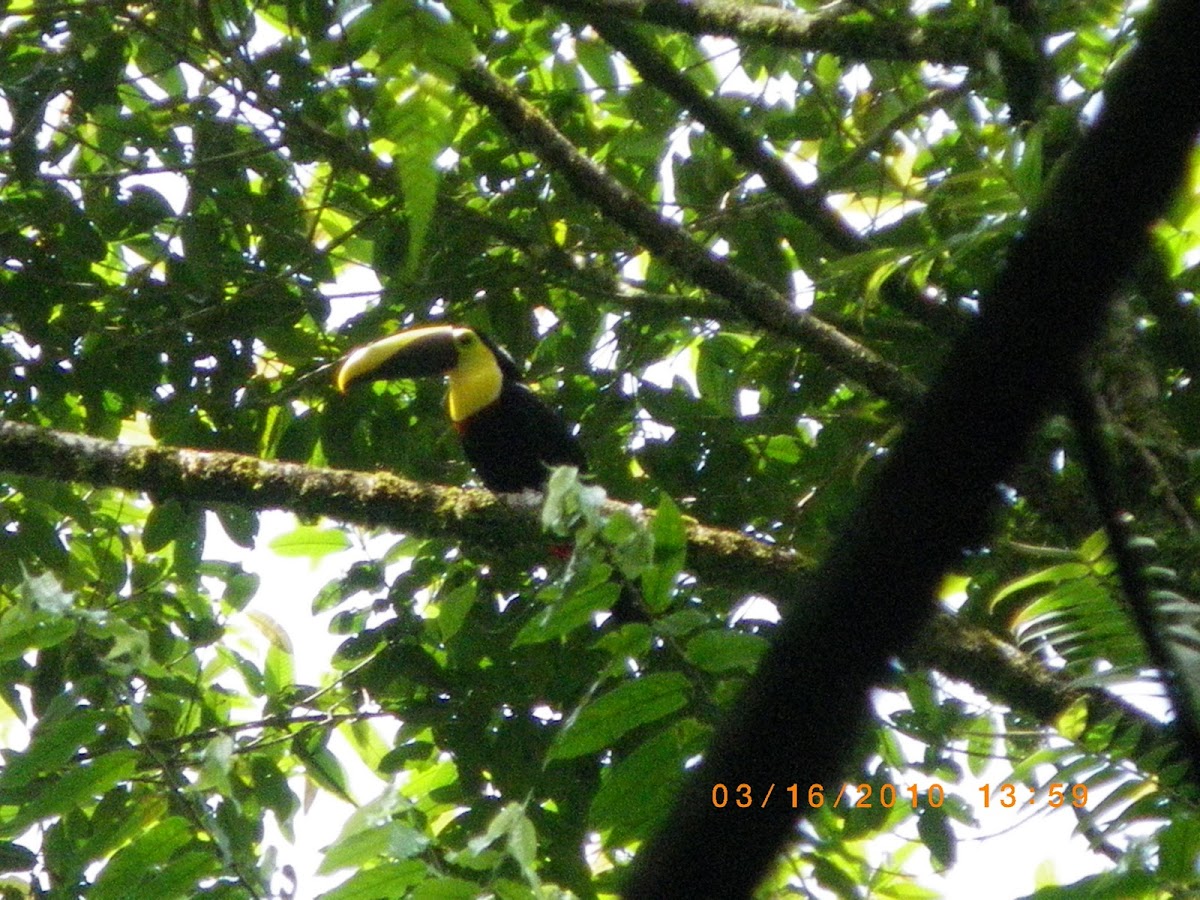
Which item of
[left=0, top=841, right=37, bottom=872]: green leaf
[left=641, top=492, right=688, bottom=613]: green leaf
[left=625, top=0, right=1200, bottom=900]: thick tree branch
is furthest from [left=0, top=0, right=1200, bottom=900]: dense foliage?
[left=625, top=0, right=1200, bottom=900]: thick tree branch

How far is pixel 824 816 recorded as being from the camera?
2305 mm

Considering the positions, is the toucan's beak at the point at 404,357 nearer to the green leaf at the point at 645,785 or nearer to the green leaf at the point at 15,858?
the green leaf at the point at 15,858

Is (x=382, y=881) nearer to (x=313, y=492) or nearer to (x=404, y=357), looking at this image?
(x=313, y=492)

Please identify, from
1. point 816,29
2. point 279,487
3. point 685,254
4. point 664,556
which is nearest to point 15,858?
point 279,487

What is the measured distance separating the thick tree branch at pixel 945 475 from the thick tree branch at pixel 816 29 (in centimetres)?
264

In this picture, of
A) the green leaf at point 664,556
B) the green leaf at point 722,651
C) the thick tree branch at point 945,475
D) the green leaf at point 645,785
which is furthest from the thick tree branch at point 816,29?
the thick tree branch at point 945,475

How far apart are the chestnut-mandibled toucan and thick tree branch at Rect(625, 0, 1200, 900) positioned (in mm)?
3608

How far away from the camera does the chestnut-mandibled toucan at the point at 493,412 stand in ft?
14.2

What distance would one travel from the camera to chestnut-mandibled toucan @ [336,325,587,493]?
4.33 meters

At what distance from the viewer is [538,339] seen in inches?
156

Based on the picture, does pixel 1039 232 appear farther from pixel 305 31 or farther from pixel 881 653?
pixel 305 31

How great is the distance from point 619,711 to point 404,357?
2.41 metres

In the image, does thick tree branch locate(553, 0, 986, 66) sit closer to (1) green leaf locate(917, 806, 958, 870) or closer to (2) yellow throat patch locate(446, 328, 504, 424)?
(2) yellow throat patch locate(446, 328, 504, 424)

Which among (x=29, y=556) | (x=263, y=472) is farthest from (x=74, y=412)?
(x=263, y=472)
